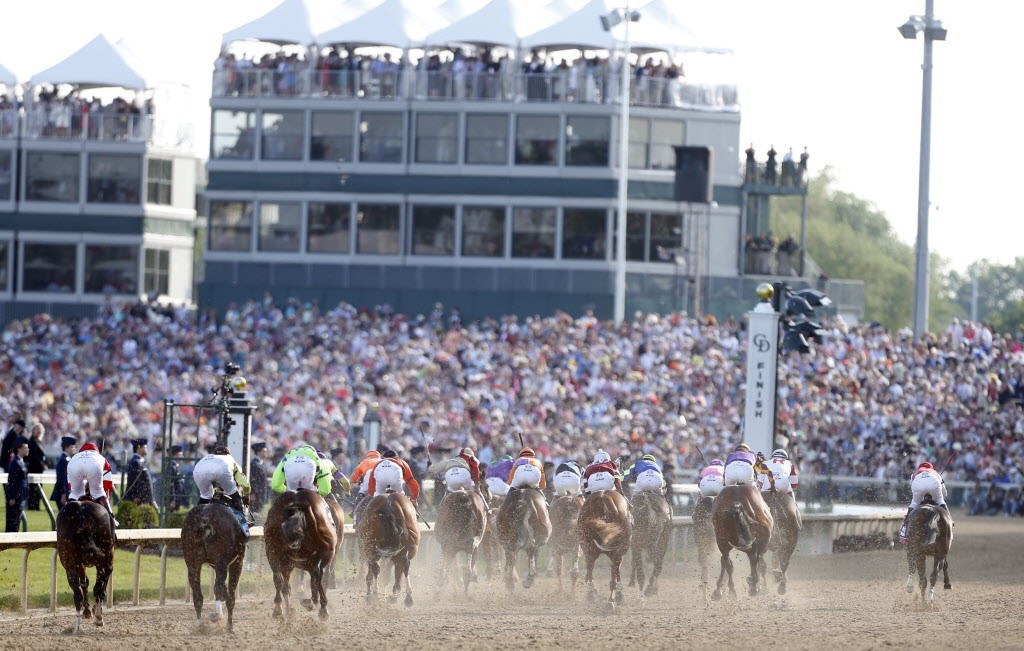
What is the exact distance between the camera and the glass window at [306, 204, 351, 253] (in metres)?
44.6

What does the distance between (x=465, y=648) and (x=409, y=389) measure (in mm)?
20251

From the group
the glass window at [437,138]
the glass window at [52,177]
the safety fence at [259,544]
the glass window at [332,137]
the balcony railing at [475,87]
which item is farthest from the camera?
the glass window at [52,177]

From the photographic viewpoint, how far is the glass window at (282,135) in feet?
146

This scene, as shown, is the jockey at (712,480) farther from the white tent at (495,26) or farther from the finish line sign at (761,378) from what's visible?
the white tent at (495,26)

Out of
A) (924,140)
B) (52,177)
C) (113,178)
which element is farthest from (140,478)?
(52,177)

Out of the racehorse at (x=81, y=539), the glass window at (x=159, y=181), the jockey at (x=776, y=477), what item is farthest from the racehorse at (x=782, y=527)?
the glass window at (x=159, y=181)

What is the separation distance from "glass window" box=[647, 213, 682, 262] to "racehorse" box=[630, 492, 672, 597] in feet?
83.1

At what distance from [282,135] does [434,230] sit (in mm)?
4221

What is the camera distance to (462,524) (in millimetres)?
18828

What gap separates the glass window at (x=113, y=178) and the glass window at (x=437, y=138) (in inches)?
302

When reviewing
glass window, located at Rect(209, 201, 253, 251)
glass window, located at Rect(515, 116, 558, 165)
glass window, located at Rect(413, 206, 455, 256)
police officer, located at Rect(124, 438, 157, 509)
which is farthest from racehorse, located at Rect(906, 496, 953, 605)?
glass window, located at Rect(209, 201, 253, 251)

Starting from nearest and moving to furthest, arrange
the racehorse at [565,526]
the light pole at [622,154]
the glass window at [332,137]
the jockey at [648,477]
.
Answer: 1. the jockey at [648,477]
2. the racehorse at [565,526]
3. the light pole at [622,154]
4. the glass window at [332,137]

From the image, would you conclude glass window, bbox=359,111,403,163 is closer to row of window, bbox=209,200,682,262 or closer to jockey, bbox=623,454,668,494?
row of window, bbox=209,200,682,262

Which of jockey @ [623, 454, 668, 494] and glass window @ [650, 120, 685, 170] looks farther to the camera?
glass window @ [650, 120, 685, 170]
